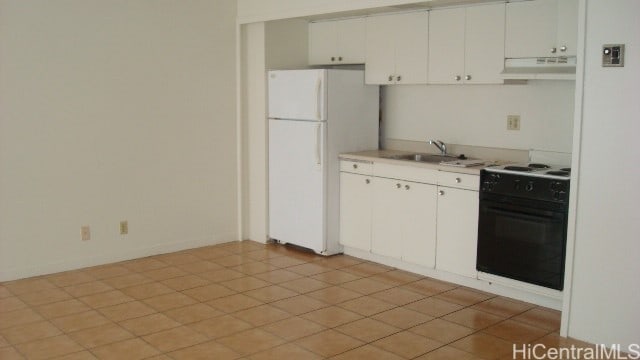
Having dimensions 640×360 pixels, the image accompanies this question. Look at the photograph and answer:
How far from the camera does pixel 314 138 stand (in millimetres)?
5660

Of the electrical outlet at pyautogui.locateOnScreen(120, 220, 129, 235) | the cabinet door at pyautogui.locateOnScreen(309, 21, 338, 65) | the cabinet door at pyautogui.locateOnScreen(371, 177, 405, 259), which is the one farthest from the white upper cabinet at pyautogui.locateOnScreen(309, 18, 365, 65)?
the electrical outlet at pyautogui.locateOnScreen(120, 220, 129, 235)

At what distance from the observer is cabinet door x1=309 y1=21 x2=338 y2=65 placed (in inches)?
238

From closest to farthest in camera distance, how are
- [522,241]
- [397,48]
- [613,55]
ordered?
[613,55], [522,241], [397,48]

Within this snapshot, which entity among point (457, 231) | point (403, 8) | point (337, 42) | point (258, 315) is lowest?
point (258, 315)

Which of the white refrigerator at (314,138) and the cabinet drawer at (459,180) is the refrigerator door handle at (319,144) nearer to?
the white refrigerator at (314,138)

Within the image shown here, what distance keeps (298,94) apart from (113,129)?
5.14 ft

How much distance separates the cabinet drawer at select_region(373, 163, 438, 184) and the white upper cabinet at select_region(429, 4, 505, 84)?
2.36 feet

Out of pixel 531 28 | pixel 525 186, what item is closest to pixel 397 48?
pixel 531 28

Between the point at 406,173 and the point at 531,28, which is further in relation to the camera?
the point at 406,173

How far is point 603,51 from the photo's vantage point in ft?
12.0

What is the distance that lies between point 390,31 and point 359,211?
151 cm

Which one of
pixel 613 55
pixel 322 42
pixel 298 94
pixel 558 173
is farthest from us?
pixel 322 42

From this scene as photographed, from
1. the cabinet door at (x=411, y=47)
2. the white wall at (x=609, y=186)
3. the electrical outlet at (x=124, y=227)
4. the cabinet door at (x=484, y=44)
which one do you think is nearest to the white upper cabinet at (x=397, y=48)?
the cabinet door at (x=411, y=47)

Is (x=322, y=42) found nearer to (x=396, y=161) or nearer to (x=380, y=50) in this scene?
(x=380, y=50)
